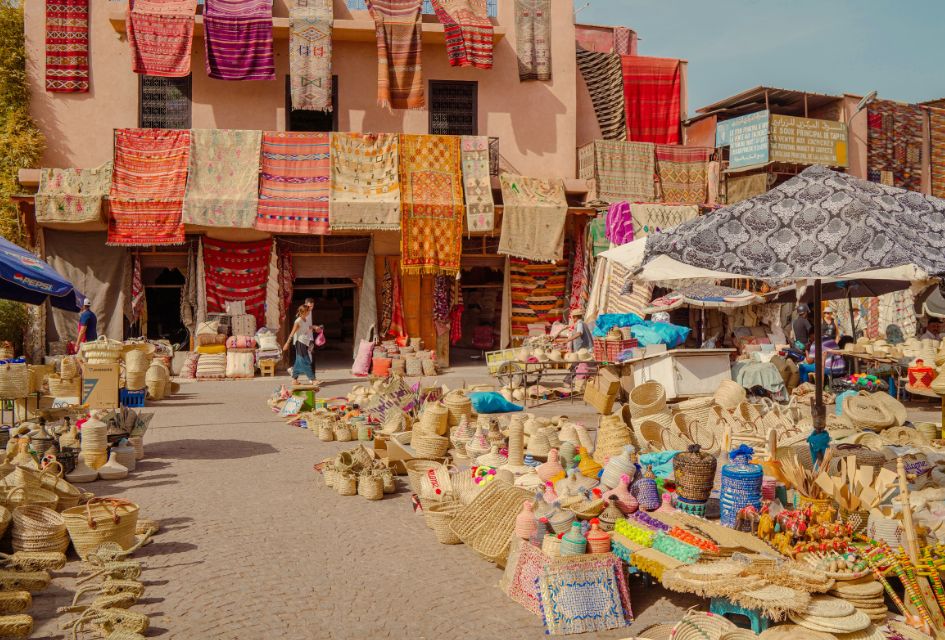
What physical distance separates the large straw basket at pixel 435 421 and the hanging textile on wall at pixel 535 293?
9.84 metres

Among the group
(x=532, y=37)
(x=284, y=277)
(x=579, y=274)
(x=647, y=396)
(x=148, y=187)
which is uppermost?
(x=532, y=37)

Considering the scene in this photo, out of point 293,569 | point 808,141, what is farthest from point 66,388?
point 808,141

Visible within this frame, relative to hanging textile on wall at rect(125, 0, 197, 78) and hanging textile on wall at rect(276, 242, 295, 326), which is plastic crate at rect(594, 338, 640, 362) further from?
hanging textile on wall at rect(125, 0, 197, 78)

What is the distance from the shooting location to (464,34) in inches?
667

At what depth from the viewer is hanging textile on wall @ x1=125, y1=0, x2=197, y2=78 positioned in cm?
1594

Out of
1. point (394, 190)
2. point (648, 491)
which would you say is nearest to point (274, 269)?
point (394, 190)

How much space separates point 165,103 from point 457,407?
39.7 ft

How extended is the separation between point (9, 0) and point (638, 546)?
1834 cm

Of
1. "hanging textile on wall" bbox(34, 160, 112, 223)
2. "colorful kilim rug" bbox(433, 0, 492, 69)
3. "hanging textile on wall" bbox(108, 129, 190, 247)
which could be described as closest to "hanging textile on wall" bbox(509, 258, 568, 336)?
"colorful kilim rug" bbox(433, 0, 492, 69)

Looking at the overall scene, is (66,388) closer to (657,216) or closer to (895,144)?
(657,216)

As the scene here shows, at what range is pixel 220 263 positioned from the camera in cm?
1652

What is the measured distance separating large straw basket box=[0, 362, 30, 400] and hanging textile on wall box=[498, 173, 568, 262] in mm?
10147

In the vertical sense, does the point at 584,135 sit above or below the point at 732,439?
above

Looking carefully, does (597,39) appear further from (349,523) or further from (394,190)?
(349,523)
